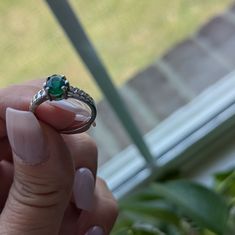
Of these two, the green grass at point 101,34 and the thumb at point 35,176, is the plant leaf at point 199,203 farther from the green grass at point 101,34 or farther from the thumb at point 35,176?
the thumb at point 35,176

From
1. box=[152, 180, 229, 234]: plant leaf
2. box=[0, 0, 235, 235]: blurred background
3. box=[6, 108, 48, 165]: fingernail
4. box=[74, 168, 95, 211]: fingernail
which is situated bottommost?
box=[152, 180, 229, 234]: plant leaf

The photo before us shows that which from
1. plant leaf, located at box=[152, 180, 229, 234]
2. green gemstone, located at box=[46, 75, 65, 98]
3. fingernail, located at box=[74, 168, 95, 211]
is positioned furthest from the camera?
plant leaf, located at box=[152, 180, 229, 234]

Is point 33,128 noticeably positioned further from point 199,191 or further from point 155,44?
point 155,44

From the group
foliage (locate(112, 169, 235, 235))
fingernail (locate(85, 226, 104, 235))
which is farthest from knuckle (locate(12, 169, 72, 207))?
foliage (locate(112, 169, 235, 235))

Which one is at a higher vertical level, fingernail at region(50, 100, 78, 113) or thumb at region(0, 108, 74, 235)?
fingernail at region(50, 100, 78, 113)

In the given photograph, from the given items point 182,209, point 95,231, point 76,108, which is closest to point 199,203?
point 182,209

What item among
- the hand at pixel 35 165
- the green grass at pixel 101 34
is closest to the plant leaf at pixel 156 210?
the green grass at pixel 101 34

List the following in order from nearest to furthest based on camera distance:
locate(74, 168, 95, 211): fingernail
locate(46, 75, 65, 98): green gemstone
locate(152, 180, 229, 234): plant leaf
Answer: locate(46, 75, 65, 98): green gemstone
locate(74, 168, 95, 211): fingernail
locate(152, 180, 229, 234): plant leaf

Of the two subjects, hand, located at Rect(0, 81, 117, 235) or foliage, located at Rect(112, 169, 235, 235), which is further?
foliage, located at Rect(112, 169, 235, 235)

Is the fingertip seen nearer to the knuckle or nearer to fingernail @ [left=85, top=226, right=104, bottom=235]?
the knuckle
